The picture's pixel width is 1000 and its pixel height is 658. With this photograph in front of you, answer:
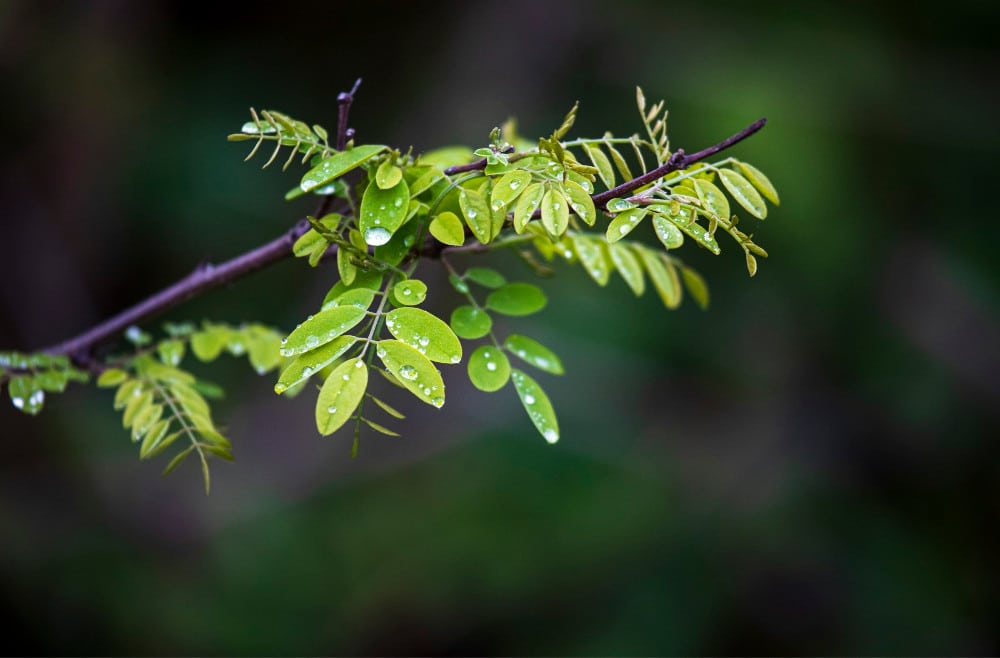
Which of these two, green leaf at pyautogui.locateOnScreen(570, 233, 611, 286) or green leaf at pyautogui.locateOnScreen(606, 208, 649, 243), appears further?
green leaf at pyautogui.locateOnScreen(570, 233, 611, 286)

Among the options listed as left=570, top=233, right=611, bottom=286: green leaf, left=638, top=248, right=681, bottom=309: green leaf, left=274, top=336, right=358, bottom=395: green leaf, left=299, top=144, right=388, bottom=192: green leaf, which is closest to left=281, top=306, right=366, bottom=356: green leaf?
left=274, top=336, right=358, bottom=395: green leaf

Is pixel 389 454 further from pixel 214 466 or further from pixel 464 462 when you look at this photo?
pixel 214 466

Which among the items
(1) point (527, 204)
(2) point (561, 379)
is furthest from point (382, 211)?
(2) point (561, 379)

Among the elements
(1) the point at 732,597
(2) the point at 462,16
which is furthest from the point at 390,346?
(2) the point at 462,16

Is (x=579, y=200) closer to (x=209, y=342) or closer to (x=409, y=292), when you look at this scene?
(x=409, y=292)

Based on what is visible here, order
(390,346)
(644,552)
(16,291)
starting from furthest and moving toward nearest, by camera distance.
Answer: (16,291) < (644,552) < (390,346)

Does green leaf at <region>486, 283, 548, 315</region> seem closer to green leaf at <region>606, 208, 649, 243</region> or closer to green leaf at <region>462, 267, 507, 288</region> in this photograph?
green leaf at <region>462, 267, 507, 288</region>
